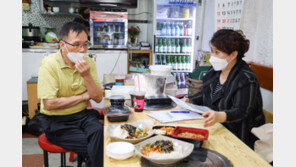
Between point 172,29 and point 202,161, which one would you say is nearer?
point 202,161

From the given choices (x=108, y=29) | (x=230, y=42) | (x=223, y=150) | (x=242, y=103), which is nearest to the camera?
(x=223, y=150)

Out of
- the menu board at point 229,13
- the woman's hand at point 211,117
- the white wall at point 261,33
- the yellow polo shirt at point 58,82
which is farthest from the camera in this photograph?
the menu board at point 229,13

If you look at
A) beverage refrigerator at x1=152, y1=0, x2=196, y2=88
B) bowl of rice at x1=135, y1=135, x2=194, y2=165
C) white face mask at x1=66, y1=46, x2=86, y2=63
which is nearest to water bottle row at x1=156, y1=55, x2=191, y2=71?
beverage refrigerator at x1=152, y1=0, x2=196, y2=88

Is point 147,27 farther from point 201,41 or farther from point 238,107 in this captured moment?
point 238,107

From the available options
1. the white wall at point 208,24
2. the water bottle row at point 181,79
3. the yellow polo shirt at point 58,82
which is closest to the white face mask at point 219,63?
the yellow polo shirt at point 58,82

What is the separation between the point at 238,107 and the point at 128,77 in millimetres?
1752

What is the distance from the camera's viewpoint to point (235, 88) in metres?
1.95

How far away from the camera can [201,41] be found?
5.55 m

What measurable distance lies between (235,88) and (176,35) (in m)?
3.57

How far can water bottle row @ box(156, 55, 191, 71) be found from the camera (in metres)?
5.54

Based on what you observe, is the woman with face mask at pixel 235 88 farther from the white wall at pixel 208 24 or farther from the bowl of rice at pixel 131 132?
the white wall at pixel 208 24

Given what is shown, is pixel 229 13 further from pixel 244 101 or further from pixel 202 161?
pixel 202 161

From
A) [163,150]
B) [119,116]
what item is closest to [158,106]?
[119,116]

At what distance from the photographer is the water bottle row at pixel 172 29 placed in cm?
528
